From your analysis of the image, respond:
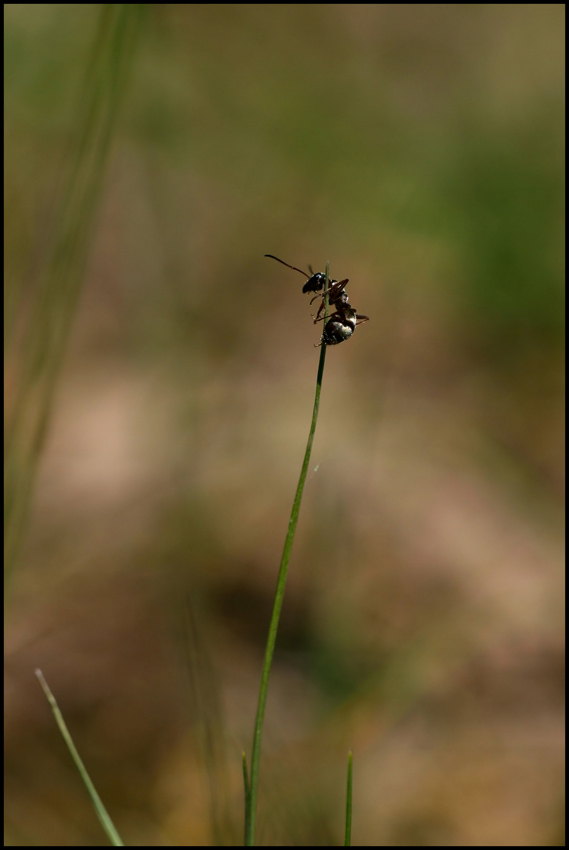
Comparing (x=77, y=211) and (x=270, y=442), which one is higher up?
(x=270, y=442)

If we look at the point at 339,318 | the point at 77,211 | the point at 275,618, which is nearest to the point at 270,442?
the point at 77,211

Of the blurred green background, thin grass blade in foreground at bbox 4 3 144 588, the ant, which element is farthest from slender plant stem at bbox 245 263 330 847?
thin grass blade in foreground at bbox 4 3 144 588

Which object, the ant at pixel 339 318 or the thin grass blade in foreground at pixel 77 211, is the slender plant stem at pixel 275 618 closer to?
the ant at pixel 339 318

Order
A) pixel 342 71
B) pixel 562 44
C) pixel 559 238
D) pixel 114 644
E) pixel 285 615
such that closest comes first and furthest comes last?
pixel 114 644, pixel 285 615, pixel 559 238, pixel 342 71, pixel 562 44

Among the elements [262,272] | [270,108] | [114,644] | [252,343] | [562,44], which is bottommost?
[114,644]

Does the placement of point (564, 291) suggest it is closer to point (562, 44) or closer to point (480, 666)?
point (480, 666)

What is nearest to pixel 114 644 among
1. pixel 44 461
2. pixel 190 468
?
pixel 190 468

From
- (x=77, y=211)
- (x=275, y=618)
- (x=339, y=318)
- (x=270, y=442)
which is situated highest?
(x=270, y=442)

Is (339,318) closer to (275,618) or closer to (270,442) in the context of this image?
(275,618)
